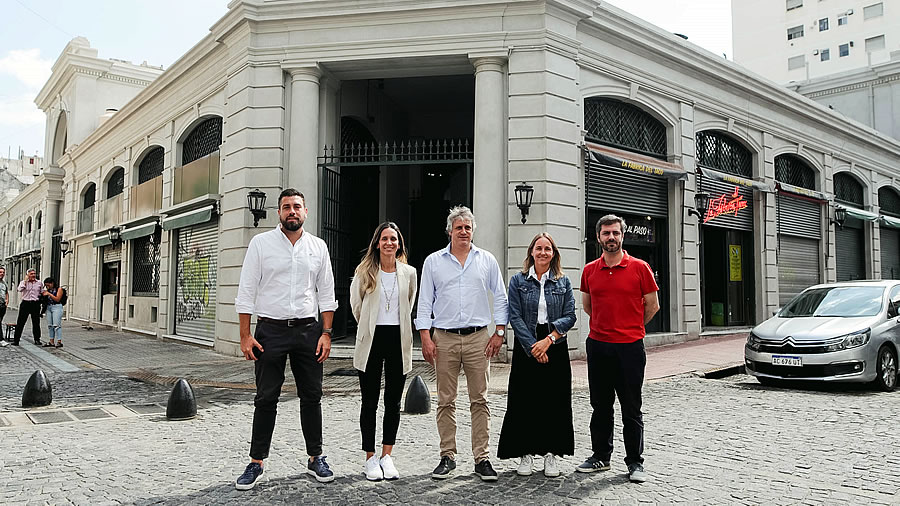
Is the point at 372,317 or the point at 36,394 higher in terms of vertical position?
the point at 372,317

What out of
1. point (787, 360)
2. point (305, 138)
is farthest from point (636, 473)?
point (305, 138)

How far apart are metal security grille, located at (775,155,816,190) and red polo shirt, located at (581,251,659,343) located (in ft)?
51.7

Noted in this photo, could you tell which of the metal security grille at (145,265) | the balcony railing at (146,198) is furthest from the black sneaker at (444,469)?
the balcony railing at (146,198)

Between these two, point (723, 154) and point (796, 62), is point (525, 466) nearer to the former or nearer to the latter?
point (723, 154)

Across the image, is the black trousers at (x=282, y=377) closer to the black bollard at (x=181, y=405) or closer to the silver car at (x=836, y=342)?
the black bollard at (x=181, y=405)

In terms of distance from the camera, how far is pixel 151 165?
1900cm

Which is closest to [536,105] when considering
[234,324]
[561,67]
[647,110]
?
[561,67]

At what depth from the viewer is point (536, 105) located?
11266 millimetres

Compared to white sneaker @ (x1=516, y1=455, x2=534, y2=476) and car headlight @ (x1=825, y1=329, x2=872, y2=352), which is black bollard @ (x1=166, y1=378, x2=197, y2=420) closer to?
white sneaker @ (x1=516, y1=455, x2=534, y2=476)

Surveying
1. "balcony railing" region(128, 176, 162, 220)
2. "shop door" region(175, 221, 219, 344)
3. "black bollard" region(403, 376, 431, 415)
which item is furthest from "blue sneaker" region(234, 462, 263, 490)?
"balcony railing" region(128, 176, 162, 220)

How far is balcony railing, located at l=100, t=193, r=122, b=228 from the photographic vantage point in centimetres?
2042

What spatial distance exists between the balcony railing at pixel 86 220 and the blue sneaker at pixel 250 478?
22716 mm

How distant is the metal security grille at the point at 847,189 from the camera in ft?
68.3

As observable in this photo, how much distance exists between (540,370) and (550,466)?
679 mm
